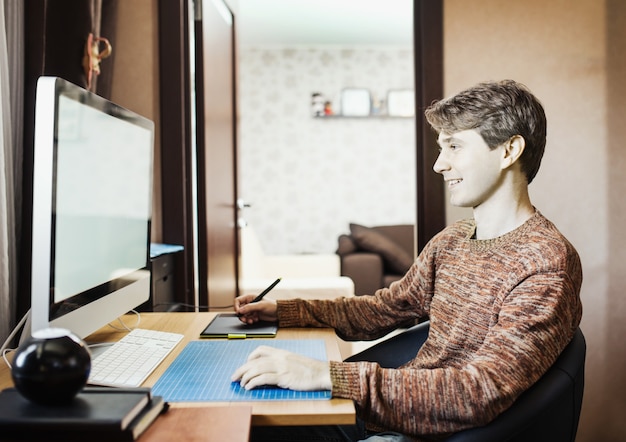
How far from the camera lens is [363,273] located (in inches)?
171

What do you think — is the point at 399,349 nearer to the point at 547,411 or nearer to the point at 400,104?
the point at 547,411

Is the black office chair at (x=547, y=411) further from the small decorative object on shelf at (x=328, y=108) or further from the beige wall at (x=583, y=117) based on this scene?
the small decorative object on shelf at (x=328, y=108)

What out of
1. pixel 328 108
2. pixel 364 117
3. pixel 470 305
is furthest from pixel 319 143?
pixel 470 305

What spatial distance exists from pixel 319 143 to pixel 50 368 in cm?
494

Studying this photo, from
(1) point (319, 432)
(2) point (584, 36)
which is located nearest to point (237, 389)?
(1) point (319, 432)

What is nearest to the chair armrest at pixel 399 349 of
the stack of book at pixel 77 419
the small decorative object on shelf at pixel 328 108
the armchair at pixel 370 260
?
the stack of book at pixel 77 419

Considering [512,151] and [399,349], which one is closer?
[512,151]

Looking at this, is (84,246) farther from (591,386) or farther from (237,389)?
(591,386)

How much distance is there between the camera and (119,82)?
7.67ft

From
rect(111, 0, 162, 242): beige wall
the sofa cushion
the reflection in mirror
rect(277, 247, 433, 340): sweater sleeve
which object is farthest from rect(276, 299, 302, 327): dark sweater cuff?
the reflection in mirror

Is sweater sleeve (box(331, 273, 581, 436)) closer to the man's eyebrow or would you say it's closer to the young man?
the young man

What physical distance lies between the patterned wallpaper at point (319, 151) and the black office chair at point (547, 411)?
452 centimetres

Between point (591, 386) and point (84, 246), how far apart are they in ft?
6.33

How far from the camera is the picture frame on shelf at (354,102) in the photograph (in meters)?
5.50
